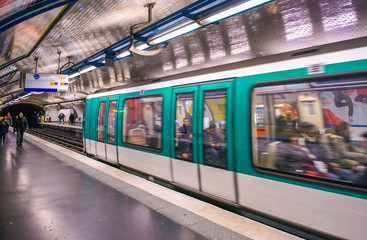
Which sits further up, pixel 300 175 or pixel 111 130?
pixel 111 130

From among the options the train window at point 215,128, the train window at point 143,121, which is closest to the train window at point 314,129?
the train window at point 215,128

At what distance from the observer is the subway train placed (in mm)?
2551

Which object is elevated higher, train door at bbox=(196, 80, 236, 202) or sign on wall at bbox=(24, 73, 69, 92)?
sign on wall at bbox=(24, 73, 69, 92)

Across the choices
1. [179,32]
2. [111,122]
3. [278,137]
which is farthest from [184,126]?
[111,122]

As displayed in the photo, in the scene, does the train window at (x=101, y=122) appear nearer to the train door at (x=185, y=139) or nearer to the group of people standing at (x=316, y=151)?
the train door at (x=185, y=139)

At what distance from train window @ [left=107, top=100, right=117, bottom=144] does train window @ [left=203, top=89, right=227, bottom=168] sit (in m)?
3.74

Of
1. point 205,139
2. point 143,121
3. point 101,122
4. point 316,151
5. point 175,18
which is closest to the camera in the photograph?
point 316,151

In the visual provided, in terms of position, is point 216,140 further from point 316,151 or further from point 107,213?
point 107,213

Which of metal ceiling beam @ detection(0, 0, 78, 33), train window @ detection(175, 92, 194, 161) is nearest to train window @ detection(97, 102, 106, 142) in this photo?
metal ceiling beam @ detection(0, 0, 78, 33)

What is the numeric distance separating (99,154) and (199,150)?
4899mm

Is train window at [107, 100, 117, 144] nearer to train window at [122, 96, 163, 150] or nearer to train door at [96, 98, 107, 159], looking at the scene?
train door at [96, 98, 107, 159]

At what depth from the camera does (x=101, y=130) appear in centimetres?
768

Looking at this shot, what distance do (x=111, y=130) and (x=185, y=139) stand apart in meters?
3.37

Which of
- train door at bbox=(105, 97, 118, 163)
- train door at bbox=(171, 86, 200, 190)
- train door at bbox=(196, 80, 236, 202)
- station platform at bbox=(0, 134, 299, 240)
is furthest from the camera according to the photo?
train door at bbox=(105, 97, 118, 163)
